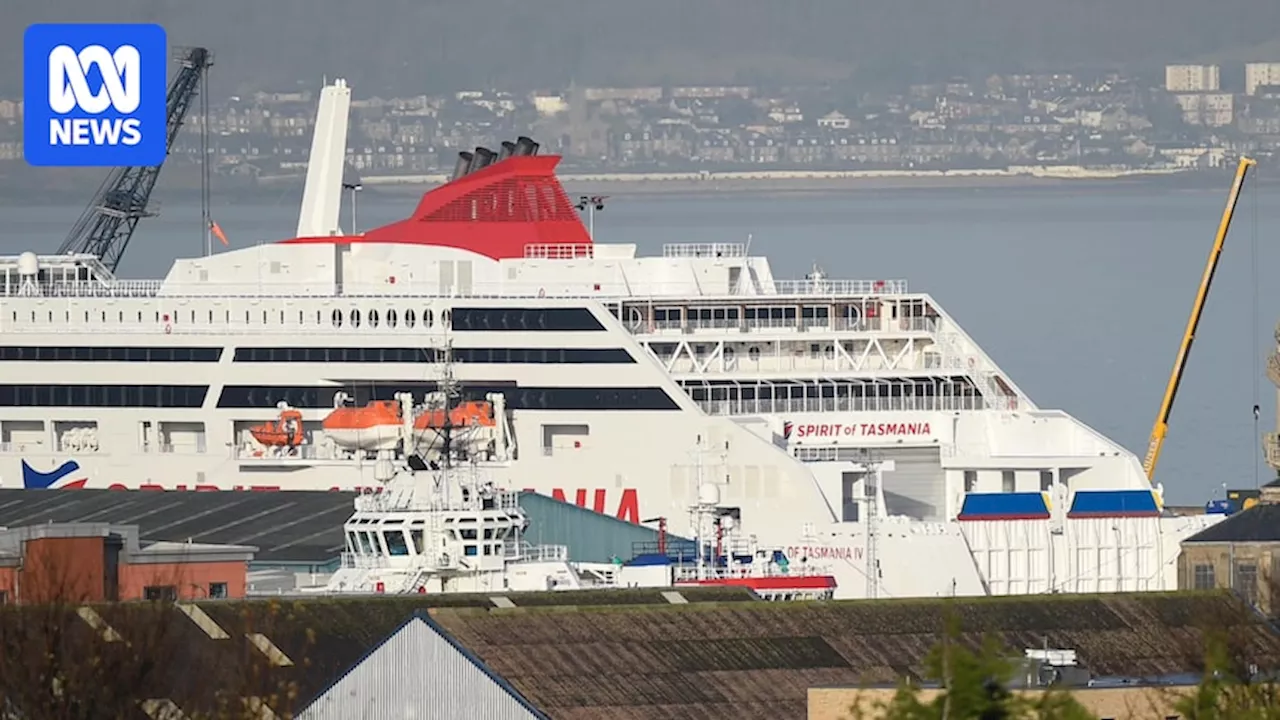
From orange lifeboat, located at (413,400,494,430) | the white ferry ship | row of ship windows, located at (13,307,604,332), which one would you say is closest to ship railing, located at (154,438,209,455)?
the white ferry ship

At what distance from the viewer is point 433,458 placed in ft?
188

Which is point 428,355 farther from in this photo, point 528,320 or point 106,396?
point 106,396

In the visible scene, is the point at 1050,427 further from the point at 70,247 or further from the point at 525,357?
the point at 70,247

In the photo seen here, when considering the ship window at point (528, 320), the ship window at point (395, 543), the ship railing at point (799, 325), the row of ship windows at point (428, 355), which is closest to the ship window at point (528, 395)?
the row of ship windows at point (428, 355)

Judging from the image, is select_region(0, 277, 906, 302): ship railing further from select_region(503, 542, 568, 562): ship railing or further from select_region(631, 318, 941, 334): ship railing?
select_region(503, 542, 568, 562): ship railing

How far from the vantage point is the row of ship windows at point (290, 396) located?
7269 cm

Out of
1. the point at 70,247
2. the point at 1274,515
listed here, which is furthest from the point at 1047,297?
the point at 1274,515

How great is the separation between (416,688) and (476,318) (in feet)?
112

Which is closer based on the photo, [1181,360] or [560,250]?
[560,250]

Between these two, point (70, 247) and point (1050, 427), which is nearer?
point (1050, 427)

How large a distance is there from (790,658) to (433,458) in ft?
44.1

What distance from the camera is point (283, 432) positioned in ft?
242

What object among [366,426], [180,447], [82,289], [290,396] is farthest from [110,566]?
[82,289]

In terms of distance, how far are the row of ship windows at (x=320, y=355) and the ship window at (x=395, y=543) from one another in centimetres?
1831
